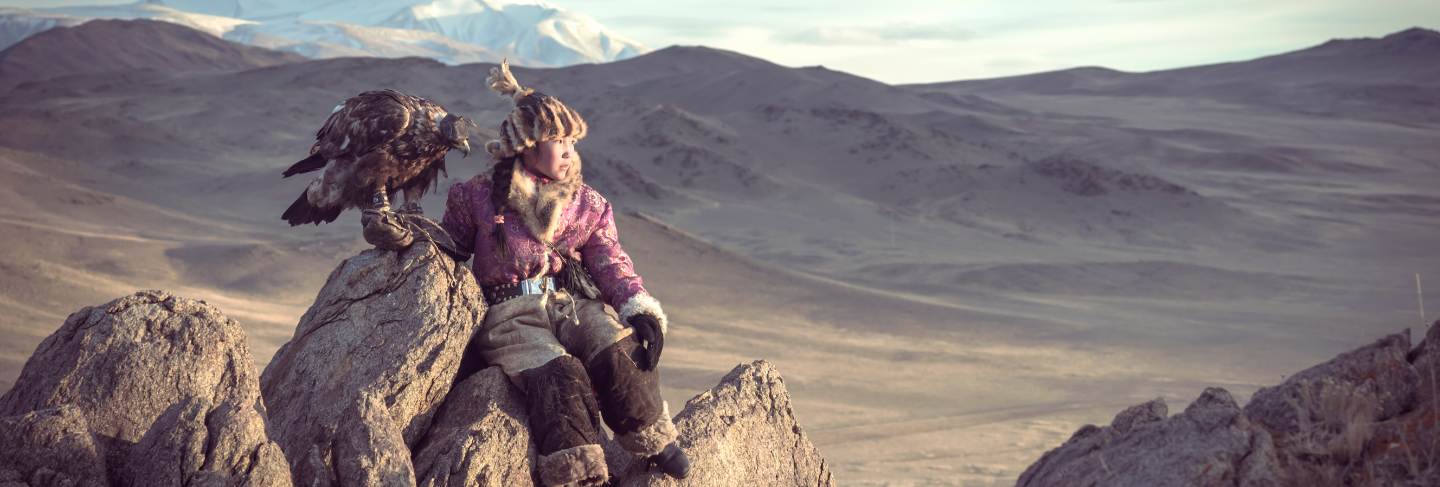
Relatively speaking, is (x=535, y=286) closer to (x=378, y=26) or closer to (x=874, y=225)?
(x=874, y=225)

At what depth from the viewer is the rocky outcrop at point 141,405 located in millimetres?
2758

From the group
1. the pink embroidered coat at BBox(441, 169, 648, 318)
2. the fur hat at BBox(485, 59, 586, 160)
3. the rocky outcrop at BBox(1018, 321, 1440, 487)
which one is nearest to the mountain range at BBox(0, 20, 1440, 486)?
the rocky outcrop at BBox(1018, 321, 1440, 487)

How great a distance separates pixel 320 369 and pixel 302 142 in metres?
31.0

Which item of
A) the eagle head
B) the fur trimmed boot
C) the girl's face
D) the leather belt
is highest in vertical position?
the eagle head

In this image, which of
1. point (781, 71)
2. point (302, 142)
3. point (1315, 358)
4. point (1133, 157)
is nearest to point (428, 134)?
point (1315, 358)

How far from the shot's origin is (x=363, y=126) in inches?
142

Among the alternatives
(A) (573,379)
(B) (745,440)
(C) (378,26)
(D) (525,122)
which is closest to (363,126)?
(D) (525,122)

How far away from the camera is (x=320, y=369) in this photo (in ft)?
11.1

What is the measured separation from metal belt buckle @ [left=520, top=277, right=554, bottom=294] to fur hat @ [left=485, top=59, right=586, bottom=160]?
1.34 feet

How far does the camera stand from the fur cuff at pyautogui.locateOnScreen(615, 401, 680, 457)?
3.52 meters

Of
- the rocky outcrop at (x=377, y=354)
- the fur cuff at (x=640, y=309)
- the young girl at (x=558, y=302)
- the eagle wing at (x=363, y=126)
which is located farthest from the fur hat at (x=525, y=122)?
the fur cuff at (x=640, y=309)

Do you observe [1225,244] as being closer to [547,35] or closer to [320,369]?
[320,369]

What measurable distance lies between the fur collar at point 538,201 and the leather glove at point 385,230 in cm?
Result: 36

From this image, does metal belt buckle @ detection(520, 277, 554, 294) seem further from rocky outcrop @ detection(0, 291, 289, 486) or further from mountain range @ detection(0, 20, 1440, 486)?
mountain range @ detection(0, 20, 1440, 486)
